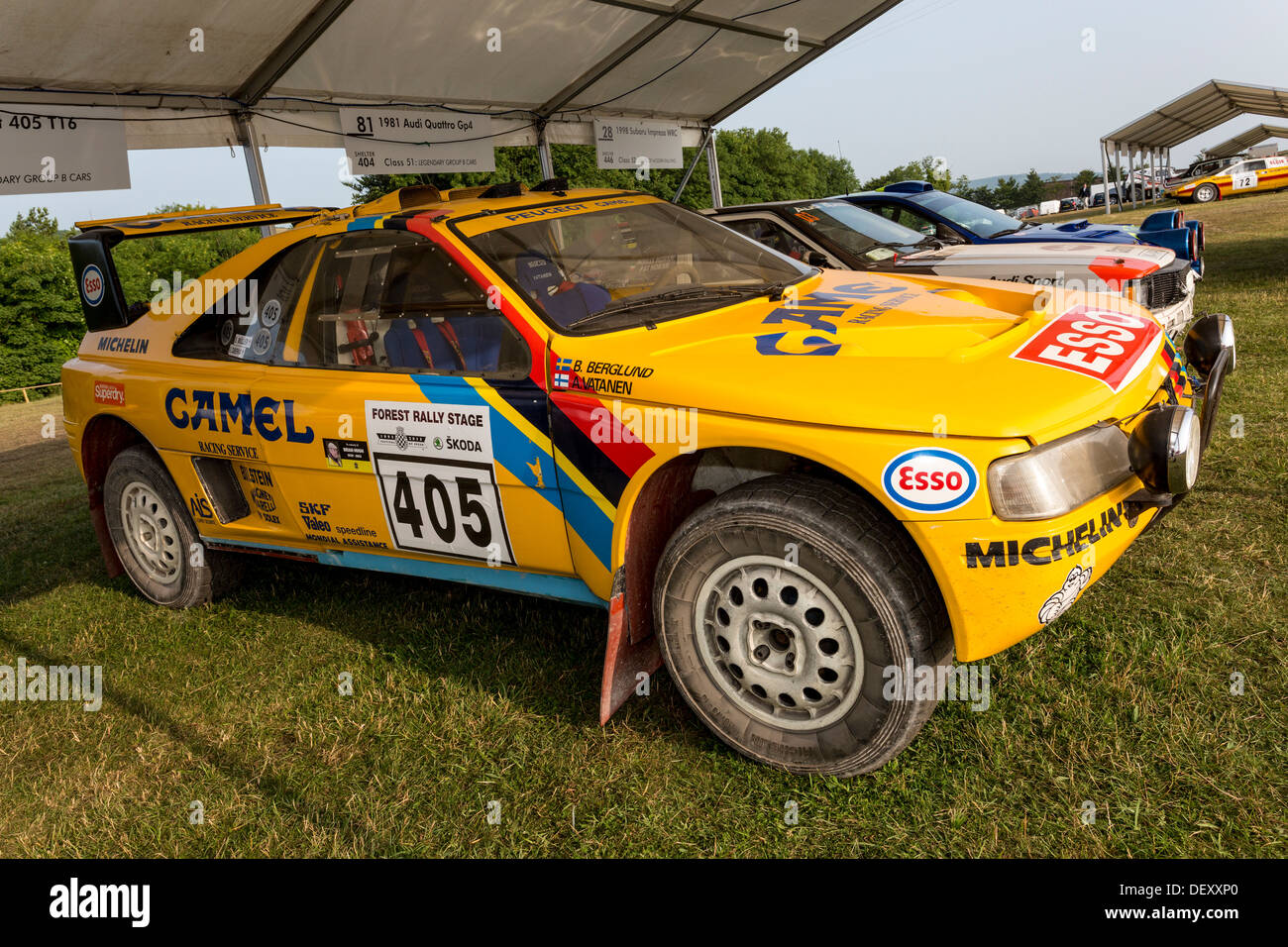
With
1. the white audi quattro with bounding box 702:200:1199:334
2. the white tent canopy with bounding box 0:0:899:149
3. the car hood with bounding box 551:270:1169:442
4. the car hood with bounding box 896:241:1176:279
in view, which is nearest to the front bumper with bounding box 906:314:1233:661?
Result: the car hood with bounding box 551:270:1169:442

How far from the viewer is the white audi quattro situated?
619 centimetres

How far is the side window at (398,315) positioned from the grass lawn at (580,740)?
1162 millimetres

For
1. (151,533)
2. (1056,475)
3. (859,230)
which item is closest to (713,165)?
(859,230)

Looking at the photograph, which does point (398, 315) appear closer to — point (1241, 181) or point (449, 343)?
point (449, 343)

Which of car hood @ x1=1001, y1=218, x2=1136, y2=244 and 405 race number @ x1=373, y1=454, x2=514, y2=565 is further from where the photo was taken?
car hood @ x1=1001, y1=218, x2=1136, y2=244

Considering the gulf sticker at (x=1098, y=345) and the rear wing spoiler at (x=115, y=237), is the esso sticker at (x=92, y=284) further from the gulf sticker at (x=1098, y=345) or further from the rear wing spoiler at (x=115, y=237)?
the gulf sticker at (x=1098, y=345)

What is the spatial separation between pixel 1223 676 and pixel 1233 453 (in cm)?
219

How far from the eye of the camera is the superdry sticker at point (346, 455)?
3.32m

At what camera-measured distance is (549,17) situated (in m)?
9.01

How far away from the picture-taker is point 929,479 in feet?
7.35

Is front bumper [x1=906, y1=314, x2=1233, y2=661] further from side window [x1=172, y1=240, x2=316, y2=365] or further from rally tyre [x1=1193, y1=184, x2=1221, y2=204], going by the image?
rally tyre [x1=1193, y1=184, x2=1221, y2=204]

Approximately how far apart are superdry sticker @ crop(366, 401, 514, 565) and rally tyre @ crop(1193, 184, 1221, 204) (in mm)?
35445

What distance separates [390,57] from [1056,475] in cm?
841
